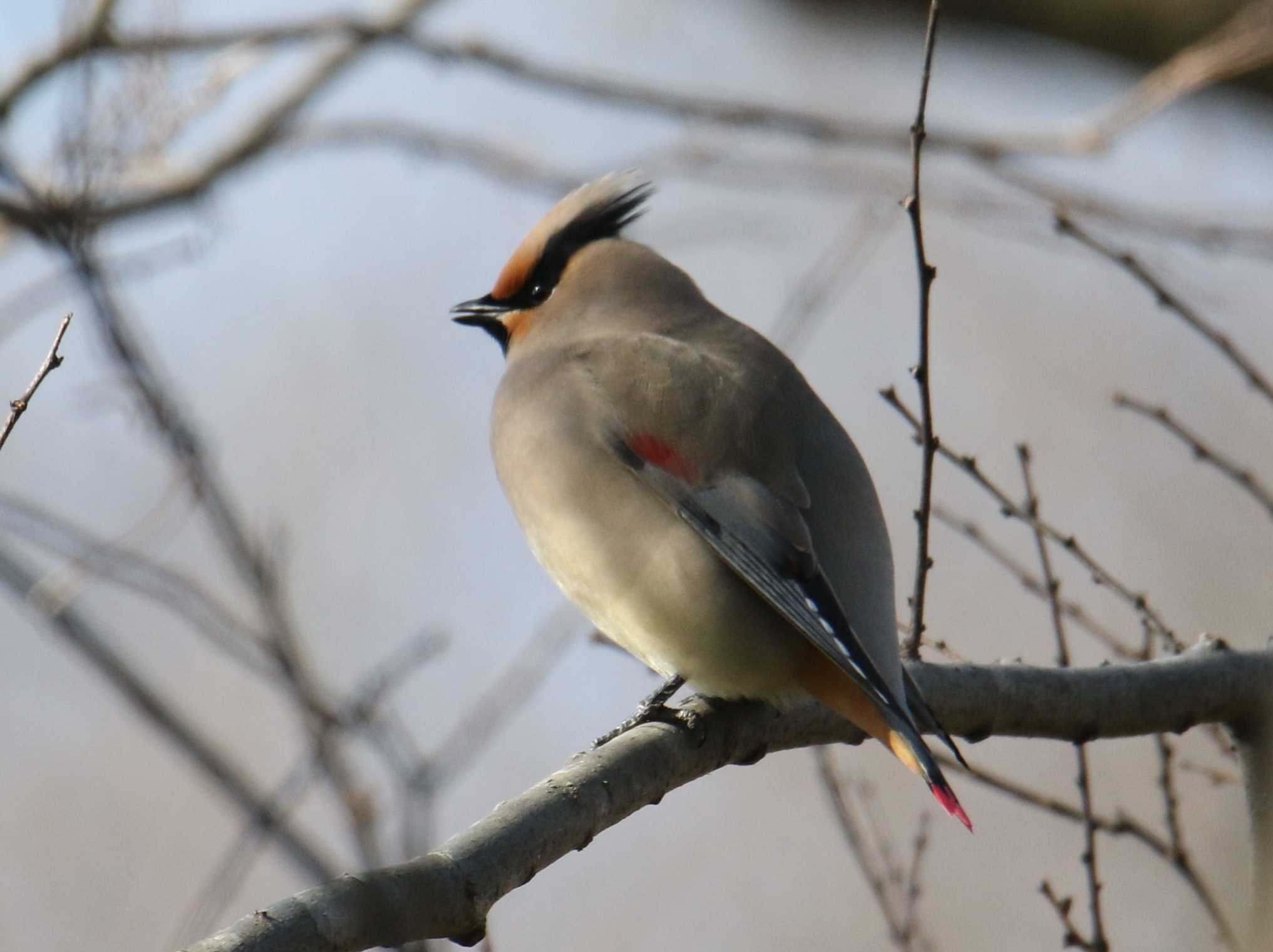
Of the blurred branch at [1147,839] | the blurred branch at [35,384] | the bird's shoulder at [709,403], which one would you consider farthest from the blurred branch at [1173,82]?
the blurred branch at [35,384]

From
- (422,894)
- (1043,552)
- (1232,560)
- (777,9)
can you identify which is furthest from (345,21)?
(1232,560)

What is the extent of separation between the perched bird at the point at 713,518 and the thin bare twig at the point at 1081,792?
0.67 feet

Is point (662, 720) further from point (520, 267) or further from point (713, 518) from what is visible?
point (520, 267)

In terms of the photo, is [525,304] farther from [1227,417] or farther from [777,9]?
[1227,417]

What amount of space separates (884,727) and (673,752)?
0.32 metres

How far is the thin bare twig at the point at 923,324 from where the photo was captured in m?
2.47

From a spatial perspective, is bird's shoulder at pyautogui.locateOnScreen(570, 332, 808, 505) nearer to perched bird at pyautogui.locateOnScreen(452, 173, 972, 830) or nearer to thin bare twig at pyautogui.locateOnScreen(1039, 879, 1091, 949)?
perched bird at pyautogui.locateOnScreen(452, 173, 972, 830)

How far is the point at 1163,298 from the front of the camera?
286 centimetres

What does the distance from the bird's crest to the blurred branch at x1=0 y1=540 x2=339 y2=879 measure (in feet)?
4.43

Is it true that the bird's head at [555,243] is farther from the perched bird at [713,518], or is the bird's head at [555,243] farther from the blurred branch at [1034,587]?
the blurred branch at [1034,587]

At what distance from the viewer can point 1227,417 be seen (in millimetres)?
8516

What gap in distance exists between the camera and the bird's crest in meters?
3.88

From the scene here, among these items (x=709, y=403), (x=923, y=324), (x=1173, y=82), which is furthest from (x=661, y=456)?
(x=1173, y=82)

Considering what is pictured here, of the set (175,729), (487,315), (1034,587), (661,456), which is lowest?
(175,729)
